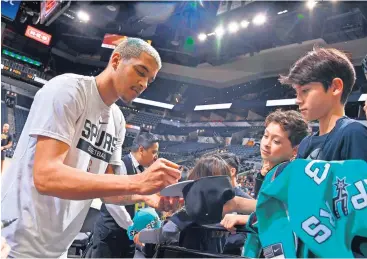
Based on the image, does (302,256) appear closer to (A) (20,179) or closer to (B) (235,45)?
(A) (20,179)

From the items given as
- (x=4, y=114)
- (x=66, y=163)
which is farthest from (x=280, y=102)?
(x=66, y=163)

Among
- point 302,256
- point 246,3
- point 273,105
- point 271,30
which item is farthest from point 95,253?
point 273,105

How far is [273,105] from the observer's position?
15148mm

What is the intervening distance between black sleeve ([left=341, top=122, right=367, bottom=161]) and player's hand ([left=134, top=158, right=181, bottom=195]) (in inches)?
18.9

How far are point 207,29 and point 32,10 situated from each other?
6175 millimetres

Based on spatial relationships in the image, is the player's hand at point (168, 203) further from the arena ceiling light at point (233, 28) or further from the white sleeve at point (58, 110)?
the arena ceiling light at point (233, 28)

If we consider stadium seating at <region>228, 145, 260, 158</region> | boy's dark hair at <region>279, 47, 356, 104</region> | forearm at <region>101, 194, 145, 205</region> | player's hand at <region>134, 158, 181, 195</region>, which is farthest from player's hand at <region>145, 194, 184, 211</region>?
stadium seating at <region>228, 145, 260, 158</region>

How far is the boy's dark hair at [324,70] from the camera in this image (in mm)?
1170

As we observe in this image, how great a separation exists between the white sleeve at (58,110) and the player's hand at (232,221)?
551mm

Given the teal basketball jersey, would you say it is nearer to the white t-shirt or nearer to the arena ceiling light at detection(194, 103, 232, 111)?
the white t-shirt

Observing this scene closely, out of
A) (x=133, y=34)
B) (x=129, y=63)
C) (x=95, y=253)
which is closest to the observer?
(x=129, y=63)

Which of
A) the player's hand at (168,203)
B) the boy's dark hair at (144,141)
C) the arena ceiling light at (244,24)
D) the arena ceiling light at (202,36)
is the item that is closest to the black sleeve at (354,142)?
the player's hand at (168,203)

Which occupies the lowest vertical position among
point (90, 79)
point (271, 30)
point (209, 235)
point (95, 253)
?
point (95, 253)

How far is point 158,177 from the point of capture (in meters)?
0.94
